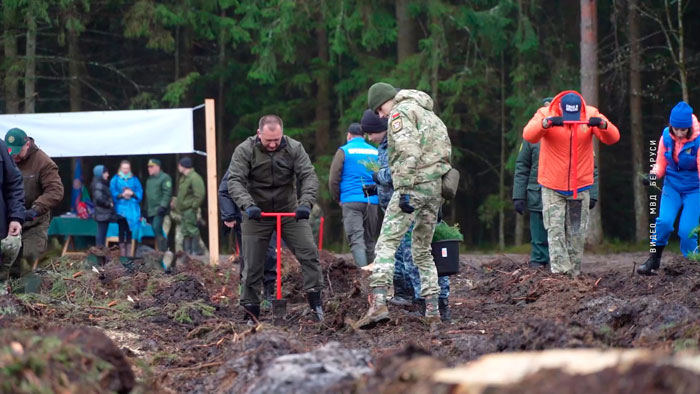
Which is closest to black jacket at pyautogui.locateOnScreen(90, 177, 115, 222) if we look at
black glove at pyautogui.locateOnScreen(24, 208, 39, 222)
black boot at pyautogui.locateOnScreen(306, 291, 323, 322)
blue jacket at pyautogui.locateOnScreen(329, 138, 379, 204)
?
blue jacket at pyautogui.locateOnScreen(329, 138, 379, 204)

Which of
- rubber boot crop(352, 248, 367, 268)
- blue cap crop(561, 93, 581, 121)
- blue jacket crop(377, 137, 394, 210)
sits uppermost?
blue cap crop(561, 93, 581, 121)

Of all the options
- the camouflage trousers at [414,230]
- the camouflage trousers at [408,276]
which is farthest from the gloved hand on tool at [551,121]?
the camouflage trousers at [414,230]

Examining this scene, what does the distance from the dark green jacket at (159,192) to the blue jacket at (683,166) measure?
10.4m

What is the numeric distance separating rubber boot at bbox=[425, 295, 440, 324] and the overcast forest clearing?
0.50 ft

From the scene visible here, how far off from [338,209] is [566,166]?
17212 mm

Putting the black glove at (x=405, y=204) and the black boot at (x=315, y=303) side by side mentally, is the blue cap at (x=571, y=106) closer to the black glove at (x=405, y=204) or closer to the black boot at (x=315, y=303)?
the black glove at (x=405, y=204)

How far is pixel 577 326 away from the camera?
620 centimetres

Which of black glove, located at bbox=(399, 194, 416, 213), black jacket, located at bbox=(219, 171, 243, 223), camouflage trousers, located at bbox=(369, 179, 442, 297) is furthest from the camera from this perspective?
black jacket, located at bbox=(219, 171, 243, 223)

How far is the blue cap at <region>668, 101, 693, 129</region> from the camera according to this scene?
11.0 meters

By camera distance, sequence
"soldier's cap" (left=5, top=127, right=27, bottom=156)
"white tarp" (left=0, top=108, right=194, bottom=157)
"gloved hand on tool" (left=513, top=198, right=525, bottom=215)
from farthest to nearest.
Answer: "white tarp" (left=0, top=108, right=194, bottom=157) < "gloved hand on tool" (left=513, top=198, right=525, bottom=215) < "soldier's cap" (left=5, top=127, right=27, bottom=156)

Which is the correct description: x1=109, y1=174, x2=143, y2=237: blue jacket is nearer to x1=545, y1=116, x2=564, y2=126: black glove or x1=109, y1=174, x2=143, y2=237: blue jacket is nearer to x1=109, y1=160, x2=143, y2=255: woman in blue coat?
x1=109, y1=160, x2=143, y2=255: woman in blue coat

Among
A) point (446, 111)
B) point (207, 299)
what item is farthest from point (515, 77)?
point (207, 299)

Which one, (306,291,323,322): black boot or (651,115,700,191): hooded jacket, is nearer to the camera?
(306,291,323,322): black boot

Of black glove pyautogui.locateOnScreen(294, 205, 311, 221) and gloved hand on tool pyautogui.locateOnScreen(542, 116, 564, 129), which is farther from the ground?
gloved hand on tool pyautogui.locateOnScreen(542, 116, 564, 129)
